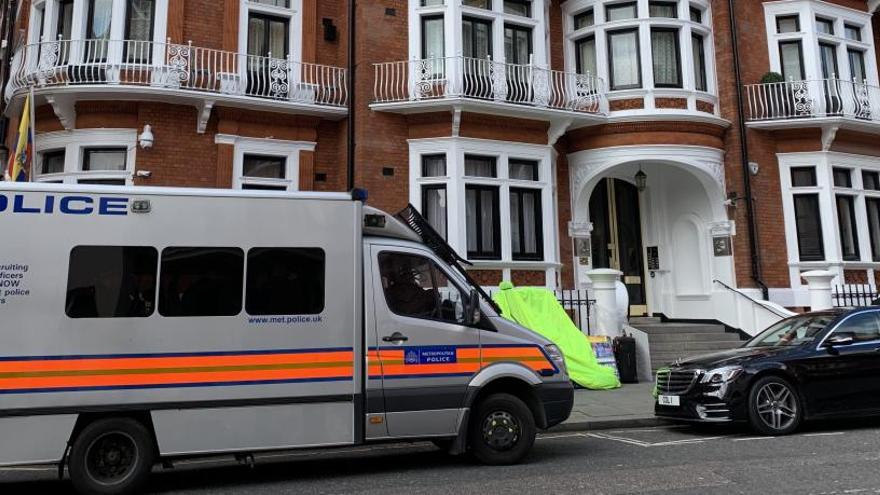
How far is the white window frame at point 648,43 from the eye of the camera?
15.0m

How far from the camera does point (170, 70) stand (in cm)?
1252

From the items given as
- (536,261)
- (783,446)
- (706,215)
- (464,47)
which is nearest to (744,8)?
(706,215)

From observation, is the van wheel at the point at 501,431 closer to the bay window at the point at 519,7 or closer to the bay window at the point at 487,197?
the bay window at the point at 487,197

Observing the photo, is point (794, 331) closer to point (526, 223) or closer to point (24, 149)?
point (526, 223)

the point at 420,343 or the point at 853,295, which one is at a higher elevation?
the point at 853,295

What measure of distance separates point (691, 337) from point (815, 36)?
8.50 metres

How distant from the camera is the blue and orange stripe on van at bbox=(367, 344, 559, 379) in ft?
20.8

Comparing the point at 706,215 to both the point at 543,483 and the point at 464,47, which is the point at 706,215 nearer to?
the point at 464,47

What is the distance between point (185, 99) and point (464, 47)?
604cm

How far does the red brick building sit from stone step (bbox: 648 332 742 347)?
121 centimetres

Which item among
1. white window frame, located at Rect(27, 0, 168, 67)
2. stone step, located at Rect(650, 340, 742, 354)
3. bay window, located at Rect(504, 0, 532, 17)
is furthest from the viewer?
bay window, located at Rect(504, 0, 532, 17)

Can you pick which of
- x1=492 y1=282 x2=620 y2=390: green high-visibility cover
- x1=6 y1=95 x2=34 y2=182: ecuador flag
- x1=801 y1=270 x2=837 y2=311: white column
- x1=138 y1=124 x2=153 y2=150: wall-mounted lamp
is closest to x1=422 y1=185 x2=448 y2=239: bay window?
x1=492 y1=282 x2=620 y2=390: green high-visibility cover

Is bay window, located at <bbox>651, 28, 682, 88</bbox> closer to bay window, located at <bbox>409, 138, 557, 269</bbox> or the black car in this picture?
bay window, located at <bbox>409, 138, 557, 269</bbox>

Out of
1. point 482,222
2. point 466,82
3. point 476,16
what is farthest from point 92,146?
point 476,16
